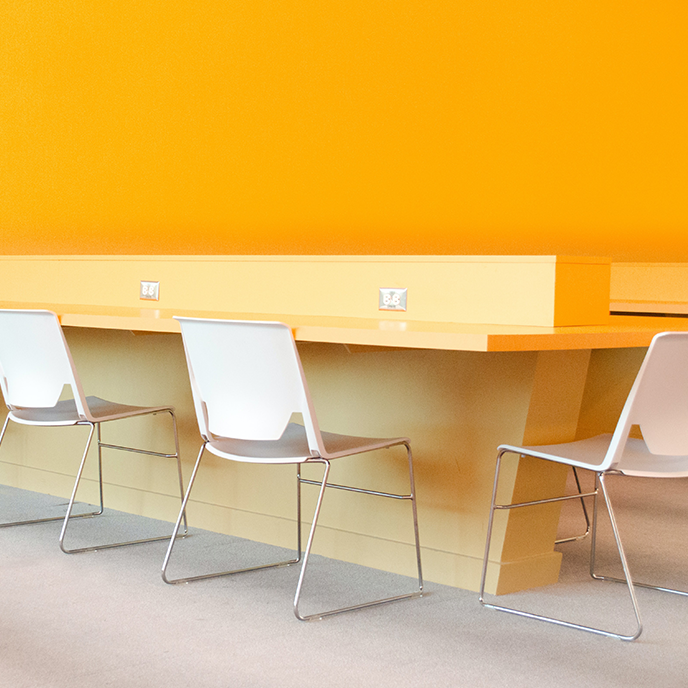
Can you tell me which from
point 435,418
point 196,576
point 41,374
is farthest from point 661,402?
point 41,374

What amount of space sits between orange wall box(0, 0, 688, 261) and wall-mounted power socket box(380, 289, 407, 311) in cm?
182

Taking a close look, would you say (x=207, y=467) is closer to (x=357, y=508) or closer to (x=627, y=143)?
(x=357, y=508)

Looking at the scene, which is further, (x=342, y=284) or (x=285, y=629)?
(x=342, y=284)

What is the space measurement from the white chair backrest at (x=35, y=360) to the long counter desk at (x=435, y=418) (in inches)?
5.8

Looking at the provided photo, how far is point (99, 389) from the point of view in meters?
3.38

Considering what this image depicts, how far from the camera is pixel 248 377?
6.80 ft

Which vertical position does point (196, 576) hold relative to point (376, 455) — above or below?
below

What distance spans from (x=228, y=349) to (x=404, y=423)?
644 millimetres

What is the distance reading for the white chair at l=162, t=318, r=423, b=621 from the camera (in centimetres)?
201

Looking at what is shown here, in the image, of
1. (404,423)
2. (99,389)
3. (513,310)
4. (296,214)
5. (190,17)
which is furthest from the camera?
(296,214)

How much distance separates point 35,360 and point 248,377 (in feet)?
2.74

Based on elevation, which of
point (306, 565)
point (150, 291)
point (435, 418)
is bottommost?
point (306, 565)

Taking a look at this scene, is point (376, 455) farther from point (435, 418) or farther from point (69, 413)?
point (69, 413)

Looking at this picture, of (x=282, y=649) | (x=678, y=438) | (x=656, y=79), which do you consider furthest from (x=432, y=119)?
(x=282, y=649)
